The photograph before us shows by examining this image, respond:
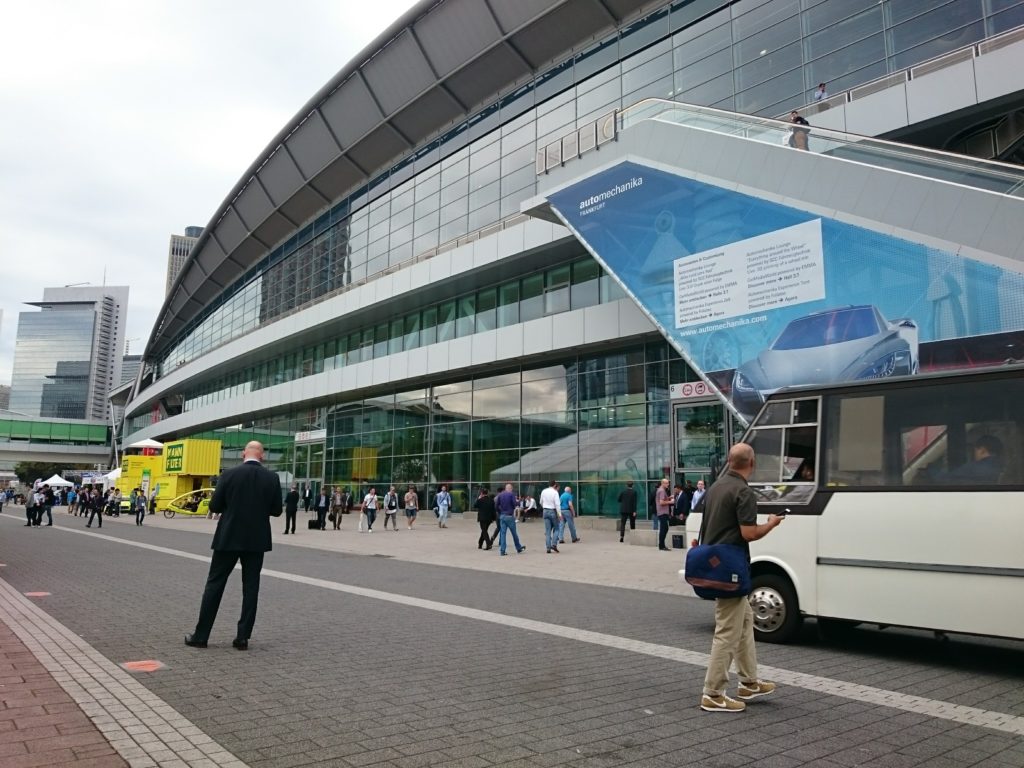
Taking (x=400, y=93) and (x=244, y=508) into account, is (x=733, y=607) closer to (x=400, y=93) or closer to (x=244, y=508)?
(x=244, y=508)

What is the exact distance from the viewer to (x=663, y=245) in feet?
61.1

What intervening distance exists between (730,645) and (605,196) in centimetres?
1698

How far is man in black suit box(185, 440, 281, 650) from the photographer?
6.41 m

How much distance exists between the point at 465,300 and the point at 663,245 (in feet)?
51.5

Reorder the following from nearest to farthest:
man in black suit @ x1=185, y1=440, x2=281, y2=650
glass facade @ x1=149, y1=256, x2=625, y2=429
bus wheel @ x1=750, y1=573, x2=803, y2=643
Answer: man in black suit @ x1=185, y1=440, x2=281, y2=650
bus wheel @ x1=750, y1=573, x2=803, y2=643
glass facade @ x1=149, y1=256, x2=625, y2=429

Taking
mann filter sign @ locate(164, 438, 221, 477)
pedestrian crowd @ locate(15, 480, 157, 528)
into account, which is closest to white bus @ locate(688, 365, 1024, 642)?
pedestrian crowd @ locate(15, 480, 157, 528)

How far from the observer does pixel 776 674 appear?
19.6ft

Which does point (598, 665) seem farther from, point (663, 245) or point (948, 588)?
point (663, 245)

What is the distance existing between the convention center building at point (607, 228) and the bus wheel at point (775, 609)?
27.4 ft

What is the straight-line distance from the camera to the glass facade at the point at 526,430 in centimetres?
2519

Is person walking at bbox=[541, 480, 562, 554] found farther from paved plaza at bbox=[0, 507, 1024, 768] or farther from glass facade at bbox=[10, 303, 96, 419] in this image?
glass facade at bbox=[10, 303, 96, 419]

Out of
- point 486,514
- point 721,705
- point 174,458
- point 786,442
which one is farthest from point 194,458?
point 721,705

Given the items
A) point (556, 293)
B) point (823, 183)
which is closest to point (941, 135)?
point (823, 183)

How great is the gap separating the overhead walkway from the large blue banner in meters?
0.03
